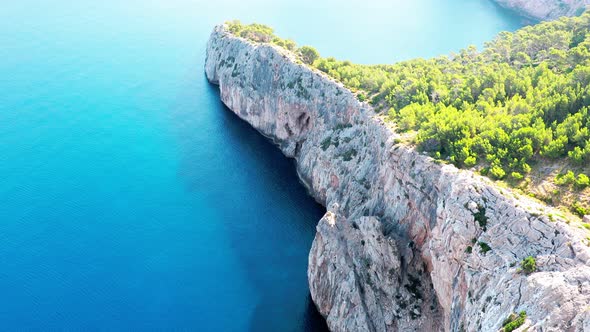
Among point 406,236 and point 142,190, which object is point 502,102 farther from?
point 142,190

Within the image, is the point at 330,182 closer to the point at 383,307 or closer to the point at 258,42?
the point at 383,307

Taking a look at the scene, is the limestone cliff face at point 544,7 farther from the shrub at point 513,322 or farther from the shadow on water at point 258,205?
the shrub at point 513,322

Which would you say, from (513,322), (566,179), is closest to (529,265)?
(513,322)

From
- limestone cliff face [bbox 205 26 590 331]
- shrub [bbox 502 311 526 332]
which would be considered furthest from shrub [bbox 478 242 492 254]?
shrub [bbox 502 311 526 332]

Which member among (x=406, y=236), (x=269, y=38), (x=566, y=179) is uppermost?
(x=566, y=179)

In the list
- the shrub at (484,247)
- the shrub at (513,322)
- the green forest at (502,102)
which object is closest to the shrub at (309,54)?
the green forest at (502,102)

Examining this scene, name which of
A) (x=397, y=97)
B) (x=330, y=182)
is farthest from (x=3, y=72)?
(x=397, y=97)

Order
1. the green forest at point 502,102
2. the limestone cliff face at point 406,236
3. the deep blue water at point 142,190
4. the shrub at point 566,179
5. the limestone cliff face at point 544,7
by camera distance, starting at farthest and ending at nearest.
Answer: the limestone cliff face at point 544,7 < the deep blue water at point 142,190 < the green forest at point 502,102 < the shrub at point 566,179 < the limestone cliff face at point 406,236
